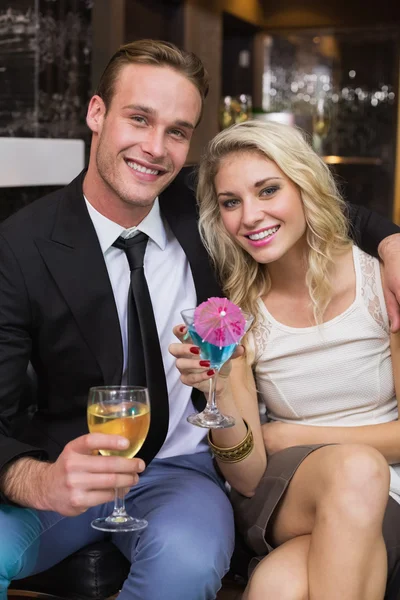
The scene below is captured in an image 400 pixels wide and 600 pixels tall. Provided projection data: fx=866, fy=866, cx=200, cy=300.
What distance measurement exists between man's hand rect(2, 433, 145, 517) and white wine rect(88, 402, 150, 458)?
2 cm

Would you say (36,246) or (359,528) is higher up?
(36,246)

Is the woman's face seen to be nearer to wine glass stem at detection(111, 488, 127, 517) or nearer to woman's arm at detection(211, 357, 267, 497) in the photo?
woman's arm at detection(211, 357, 267, 497)

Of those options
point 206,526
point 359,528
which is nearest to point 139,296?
point 206,526

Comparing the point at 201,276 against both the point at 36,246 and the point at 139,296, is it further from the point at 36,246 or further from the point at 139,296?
the point at 36,246

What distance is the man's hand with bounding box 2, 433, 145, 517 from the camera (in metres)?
1.60

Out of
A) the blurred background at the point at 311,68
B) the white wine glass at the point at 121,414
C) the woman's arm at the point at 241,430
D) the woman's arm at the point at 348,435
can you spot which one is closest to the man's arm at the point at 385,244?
the woman's arm at the point at 348,435

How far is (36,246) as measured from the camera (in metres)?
2.21

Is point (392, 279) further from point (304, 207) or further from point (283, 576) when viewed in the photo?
point (283, 576)

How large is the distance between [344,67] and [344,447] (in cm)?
417

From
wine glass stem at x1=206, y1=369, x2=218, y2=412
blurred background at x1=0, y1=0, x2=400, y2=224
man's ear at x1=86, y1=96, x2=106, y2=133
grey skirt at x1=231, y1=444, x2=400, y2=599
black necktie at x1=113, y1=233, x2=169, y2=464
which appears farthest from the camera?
blurred background at x1=0, y1=0, x2=400, y2=224

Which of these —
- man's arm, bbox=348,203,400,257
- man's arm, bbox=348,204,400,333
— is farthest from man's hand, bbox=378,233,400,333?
man's arm, bbox=348,203,400,257

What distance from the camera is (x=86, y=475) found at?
163 cm

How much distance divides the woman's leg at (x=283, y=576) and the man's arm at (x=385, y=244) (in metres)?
0.63

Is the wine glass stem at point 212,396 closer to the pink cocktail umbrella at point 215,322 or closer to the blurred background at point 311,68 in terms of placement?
the pink cocktail umbrella at point 215,322
